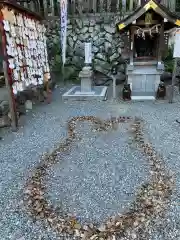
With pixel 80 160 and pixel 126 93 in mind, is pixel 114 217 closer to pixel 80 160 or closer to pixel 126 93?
pixel 80 160

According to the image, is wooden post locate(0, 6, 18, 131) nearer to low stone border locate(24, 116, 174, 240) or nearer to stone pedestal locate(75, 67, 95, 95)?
low stone border locate(24, 116, 174, 240)

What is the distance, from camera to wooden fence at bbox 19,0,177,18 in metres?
9.55

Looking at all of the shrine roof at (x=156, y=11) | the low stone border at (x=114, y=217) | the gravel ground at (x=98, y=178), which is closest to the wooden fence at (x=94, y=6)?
the shrine roof at (x=156, y=11)

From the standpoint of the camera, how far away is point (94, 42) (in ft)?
32.8

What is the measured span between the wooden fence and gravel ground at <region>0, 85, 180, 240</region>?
4.91 meters

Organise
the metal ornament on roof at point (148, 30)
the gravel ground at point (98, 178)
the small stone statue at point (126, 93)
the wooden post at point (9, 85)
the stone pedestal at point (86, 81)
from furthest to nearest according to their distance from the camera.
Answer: the stone pedestal at point (86, 81), the small stone statue at point (126, 93), the metal ornament on roof at point (148, 30), the wooden post at point (9, 85), the gravel ground at point (98, 178)

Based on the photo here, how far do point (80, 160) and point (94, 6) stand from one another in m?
7.93

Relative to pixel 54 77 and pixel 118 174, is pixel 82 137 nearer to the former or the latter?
pixel 118 174

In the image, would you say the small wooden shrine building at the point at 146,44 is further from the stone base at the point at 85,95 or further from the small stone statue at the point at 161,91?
the stone base at the point at 85,95

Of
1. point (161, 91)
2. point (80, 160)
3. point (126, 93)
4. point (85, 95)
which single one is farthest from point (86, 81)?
point (80, 160)

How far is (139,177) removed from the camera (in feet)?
11.3

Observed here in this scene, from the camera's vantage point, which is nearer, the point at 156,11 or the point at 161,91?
the point at 156,11

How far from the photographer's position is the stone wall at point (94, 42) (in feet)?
32.1

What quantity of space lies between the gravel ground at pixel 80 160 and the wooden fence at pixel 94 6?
4906 millimetres
